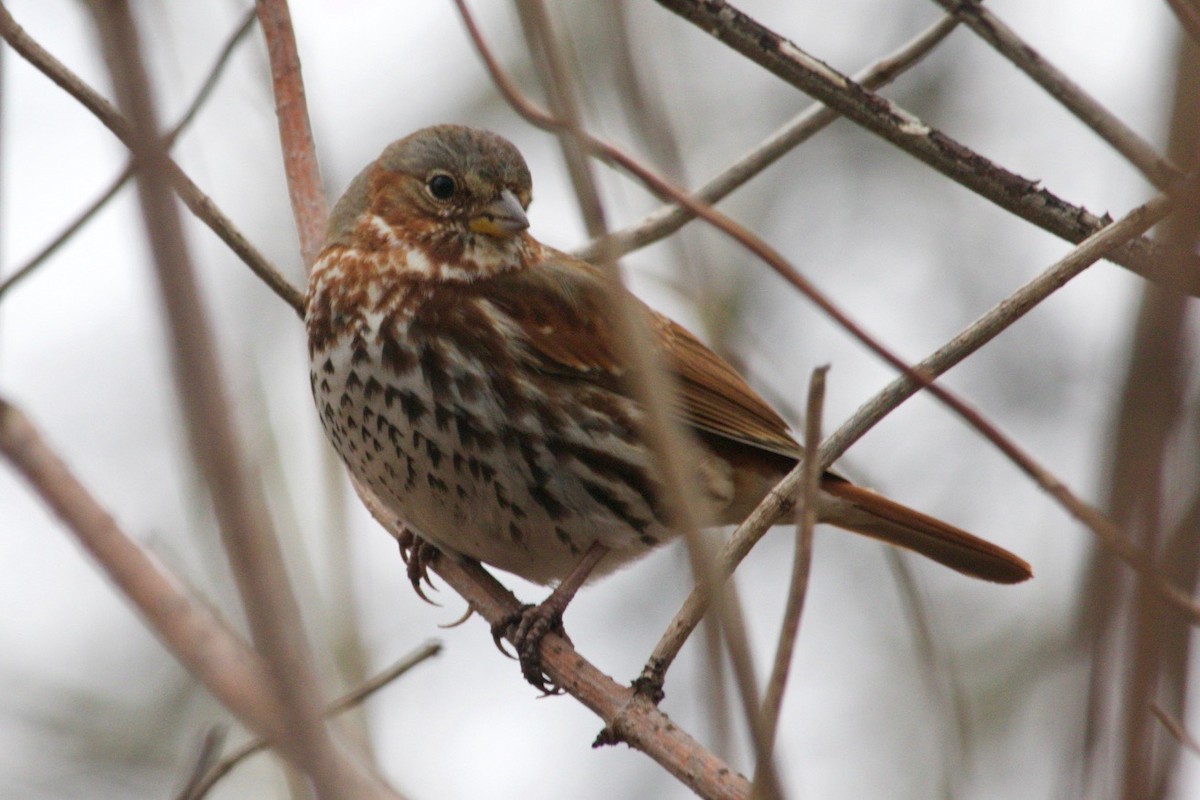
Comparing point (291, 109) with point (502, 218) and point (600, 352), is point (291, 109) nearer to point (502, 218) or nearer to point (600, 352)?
point (502, 218)

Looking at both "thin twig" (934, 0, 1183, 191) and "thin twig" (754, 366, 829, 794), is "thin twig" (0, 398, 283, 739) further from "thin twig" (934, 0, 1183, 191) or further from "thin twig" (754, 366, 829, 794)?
"thin twig" (934, 0, 1183, 191)

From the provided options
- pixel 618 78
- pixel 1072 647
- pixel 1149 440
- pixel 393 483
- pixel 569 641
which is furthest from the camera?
pixel 393 483

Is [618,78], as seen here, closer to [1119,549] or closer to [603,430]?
[1119,549]

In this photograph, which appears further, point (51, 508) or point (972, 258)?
point (972, 258)

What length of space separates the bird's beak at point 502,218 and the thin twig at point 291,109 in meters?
0.45

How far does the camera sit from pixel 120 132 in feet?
8.20

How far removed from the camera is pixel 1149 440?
116 cm

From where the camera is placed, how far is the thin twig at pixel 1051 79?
9.37ft

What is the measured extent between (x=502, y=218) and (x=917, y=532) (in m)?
1.62

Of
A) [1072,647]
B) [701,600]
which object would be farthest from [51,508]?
[701,600]

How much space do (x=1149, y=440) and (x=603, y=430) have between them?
287 centimetres

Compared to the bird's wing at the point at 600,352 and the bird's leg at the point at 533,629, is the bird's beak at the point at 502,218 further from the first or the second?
the bird's leg at the point at 533,629

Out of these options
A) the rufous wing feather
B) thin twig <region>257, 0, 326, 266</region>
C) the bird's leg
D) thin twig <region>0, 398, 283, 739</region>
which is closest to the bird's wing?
the rufous wing feather

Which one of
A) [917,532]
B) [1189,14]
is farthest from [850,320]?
[917,532]
